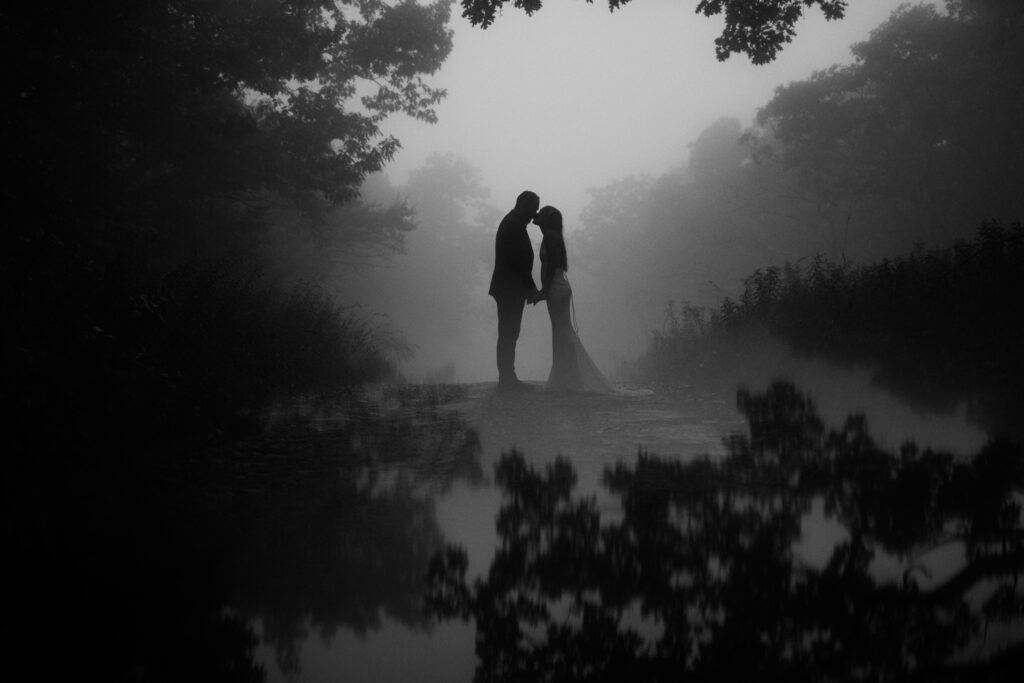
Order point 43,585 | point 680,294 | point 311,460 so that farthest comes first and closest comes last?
point 680,294
point 311,460
point 43,585

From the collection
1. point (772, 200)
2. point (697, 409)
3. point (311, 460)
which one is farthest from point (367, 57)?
point (772, 200)

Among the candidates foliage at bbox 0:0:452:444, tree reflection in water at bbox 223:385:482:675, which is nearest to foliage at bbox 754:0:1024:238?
foliage at bbox 0:0:452:444

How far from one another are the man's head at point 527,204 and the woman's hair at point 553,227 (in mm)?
113

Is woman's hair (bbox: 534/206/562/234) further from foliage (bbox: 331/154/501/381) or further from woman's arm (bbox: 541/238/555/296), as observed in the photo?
foliage (bbox: 331/154/501/381)

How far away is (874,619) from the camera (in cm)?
247

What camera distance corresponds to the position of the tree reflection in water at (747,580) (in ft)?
7.43

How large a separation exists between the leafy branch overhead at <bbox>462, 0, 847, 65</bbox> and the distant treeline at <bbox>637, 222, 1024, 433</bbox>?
9.98 ft

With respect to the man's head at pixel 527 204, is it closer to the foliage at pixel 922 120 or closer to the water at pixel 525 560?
the water at pixel 525 560

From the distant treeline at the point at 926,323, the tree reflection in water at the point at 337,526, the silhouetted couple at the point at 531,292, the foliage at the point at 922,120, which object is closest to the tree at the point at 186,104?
the tree reflection in water at the point at 337,526

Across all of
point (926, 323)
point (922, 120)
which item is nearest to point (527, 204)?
point (926, 323)

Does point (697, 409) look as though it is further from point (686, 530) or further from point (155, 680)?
point (155, 680)

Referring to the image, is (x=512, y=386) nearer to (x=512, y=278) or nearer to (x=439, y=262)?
(x=512, y=278)

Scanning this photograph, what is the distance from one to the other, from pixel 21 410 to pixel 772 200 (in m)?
49.8

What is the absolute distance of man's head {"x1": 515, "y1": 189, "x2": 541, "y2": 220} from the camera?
10266 millimetres
